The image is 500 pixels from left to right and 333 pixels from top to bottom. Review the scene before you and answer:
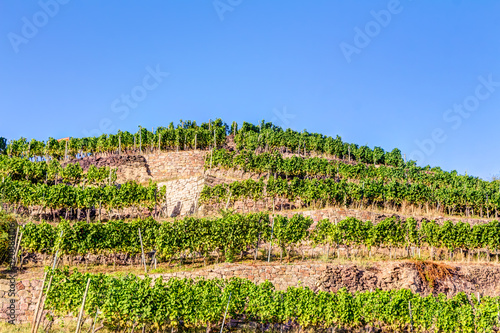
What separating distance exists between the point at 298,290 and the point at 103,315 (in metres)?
10.5

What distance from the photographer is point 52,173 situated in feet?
137

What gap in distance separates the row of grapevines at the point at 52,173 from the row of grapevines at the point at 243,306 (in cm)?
1735

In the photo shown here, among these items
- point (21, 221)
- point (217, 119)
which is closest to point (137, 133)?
point (217, 119)

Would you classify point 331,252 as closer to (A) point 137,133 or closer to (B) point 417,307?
(B) point 417,307

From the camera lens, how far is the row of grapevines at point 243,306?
21688 millimetres

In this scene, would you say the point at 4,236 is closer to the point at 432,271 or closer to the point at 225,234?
the point at 225,234

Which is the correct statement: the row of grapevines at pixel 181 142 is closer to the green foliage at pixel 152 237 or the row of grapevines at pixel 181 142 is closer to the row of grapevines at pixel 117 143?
the row of grapevines at pixel 117 143

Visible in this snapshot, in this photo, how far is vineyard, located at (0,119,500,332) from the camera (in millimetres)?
23453

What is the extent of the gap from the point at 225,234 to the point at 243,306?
719 centimetres

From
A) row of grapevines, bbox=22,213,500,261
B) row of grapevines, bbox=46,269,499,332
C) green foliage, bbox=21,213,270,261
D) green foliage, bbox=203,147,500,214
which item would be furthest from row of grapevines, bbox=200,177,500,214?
row of grapevines, bbox=46,269,499,332

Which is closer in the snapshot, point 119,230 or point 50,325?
point 50,325

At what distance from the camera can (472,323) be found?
25672mm

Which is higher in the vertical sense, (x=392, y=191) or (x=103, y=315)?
(x=392, y=191)

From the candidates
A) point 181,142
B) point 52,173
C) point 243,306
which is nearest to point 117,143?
point 181,142
